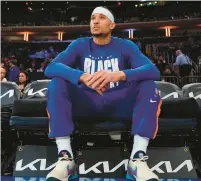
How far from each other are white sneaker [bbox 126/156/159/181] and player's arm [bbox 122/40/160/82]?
1.44 feet

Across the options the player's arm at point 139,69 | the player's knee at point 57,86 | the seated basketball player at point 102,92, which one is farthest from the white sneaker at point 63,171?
the player's arm at point 139,69

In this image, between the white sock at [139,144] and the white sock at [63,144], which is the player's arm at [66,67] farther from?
the white sock at [139,144]

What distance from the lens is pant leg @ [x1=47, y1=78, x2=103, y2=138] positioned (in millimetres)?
1642

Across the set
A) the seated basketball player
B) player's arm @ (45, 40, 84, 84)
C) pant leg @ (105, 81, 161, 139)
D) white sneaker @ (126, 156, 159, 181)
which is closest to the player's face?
the seated basketball player

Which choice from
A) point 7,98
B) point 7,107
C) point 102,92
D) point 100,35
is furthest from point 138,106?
point 7,98

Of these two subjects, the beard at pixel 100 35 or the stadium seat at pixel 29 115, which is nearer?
the stadium seat at pixel 29 115

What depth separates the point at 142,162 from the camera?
61.8 inches

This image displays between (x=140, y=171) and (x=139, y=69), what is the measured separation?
56cm

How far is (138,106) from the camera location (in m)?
1.68

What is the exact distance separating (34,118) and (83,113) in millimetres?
341

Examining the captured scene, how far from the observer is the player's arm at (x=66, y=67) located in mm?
1700

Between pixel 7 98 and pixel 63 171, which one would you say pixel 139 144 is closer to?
pixel 63 171

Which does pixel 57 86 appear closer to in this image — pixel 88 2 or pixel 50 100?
pixel 50 100

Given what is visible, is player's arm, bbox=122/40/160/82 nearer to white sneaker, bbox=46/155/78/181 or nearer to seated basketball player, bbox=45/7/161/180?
seated basketball player, bbox=45/7/161/180
